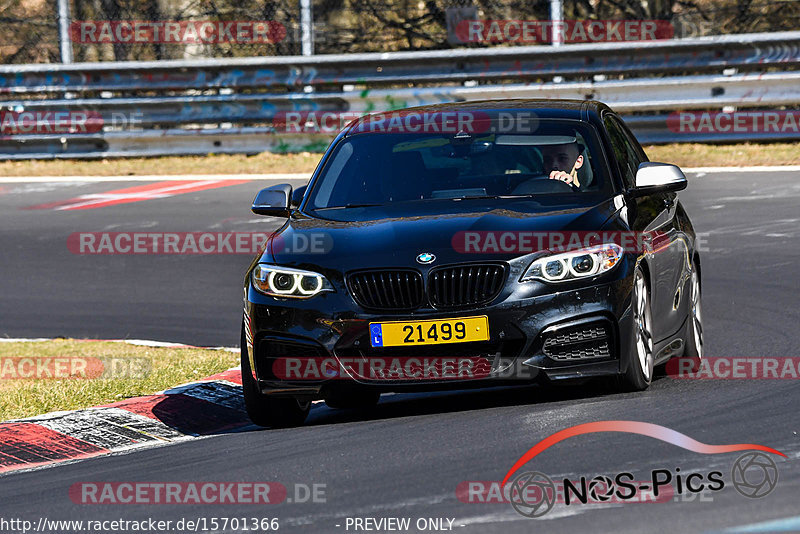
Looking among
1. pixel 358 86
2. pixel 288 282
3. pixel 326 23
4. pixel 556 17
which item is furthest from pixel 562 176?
pixel 326 23

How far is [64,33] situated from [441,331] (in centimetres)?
1330

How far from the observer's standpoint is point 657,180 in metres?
7.38

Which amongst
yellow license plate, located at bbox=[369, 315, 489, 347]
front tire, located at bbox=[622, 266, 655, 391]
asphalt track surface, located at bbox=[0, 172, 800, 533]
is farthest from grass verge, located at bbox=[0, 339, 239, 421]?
front tire, located at bbox=[622, 266, 655, 391]

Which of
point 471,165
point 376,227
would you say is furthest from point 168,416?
point 471,165

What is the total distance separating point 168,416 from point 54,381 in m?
1.61

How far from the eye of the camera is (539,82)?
17.6 m

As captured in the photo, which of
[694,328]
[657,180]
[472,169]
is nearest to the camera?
[657,180]

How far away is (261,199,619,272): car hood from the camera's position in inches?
263

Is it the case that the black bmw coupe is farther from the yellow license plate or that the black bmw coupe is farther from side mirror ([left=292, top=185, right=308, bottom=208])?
side mirror ([left=292, top=185, right=308, bottom=208])

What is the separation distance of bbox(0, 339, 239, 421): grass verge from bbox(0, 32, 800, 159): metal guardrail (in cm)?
800

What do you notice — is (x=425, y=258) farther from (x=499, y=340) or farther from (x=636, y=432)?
(x=636, y=432)

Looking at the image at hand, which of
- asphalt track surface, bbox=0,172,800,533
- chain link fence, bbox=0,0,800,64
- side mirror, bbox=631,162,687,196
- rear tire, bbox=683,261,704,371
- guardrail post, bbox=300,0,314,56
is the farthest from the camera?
chain link fence, bbox=0,0,800,64

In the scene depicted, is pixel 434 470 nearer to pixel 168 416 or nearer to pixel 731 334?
pixel 168 416

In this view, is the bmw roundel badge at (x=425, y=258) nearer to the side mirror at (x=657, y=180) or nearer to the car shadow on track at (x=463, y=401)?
the car shadow on track at (x=463, y=401)
